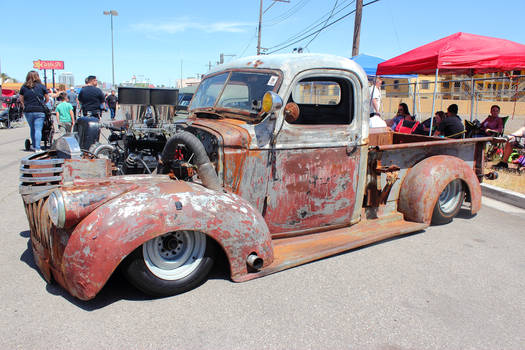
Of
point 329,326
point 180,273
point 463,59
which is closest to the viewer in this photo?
point 329,326

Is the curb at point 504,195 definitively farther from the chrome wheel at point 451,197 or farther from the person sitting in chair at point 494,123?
the person sitting in chair at point 494,123

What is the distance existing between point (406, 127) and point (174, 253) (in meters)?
7.04

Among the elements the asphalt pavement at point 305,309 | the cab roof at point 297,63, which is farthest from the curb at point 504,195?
the cab roof at point 297,63

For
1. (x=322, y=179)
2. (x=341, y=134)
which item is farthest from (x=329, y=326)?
(x=341, y=134)

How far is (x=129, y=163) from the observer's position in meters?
4.33

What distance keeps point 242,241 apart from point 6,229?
2.91 meters

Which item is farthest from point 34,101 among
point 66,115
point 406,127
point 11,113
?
point 11,113

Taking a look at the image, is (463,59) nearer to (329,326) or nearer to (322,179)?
(322,179)

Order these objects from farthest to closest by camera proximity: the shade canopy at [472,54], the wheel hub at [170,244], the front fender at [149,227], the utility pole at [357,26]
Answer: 1. the utility pole at [357,26]
2. the shade canopy at [472,54]
3. the wheel hub at [170,244]
4. the front fender at [149,227]

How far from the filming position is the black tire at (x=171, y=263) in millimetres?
2719

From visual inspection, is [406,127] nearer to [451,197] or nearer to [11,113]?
[451,197]

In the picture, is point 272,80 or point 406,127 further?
point 406,127

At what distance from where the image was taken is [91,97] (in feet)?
29.4

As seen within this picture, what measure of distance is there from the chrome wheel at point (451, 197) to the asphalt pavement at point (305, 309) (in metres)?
1.00
